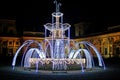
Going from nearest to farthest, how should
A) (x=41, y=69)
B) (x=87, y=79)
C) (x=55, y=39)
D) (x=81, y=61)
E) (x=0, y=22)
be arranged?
(x=87, y=79) → (x=41, y=69) → (x=81, y=61) → (x=55, y=39) → (x=0, y=22)

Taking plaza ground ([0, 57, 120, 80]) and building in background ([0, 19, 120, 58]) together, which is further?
building in background ([0, 19, 120, 58])

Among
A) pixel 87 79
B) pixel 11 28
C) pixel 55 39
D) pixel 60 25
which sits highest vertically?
pixel 11 28

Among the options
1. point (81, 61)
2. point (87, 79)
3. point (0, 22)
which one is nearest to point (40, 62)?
point (81, 61)

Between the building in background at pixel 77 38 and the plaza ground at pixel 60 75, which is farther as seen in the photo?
the building in background at pixel 77 38

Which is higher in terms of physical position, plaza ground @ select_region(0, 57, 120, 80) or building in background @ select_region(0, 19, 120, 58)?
building in background @ select_region(0, 19, 120, 58)

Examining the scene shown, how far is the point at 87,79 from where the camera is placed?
42.7ft

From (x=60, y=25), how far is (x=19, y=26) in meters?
48.9

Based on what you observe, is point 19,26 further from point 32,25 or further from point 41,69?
point 41,69

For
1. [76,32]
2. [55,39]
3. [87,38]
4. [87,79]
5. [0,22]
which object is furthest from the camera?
[76,32]

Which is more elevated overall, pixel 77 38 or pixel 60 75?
pixel 77 38

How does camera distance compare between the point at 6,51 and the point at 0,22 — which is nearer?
the point at 6,51

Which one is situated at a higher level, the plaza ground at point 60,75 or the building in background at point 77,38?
the building in background at point 77,38

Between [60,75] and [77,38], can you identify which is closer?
[60,75]

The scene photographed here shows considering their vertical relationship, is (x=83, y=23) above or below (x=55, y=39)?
above
